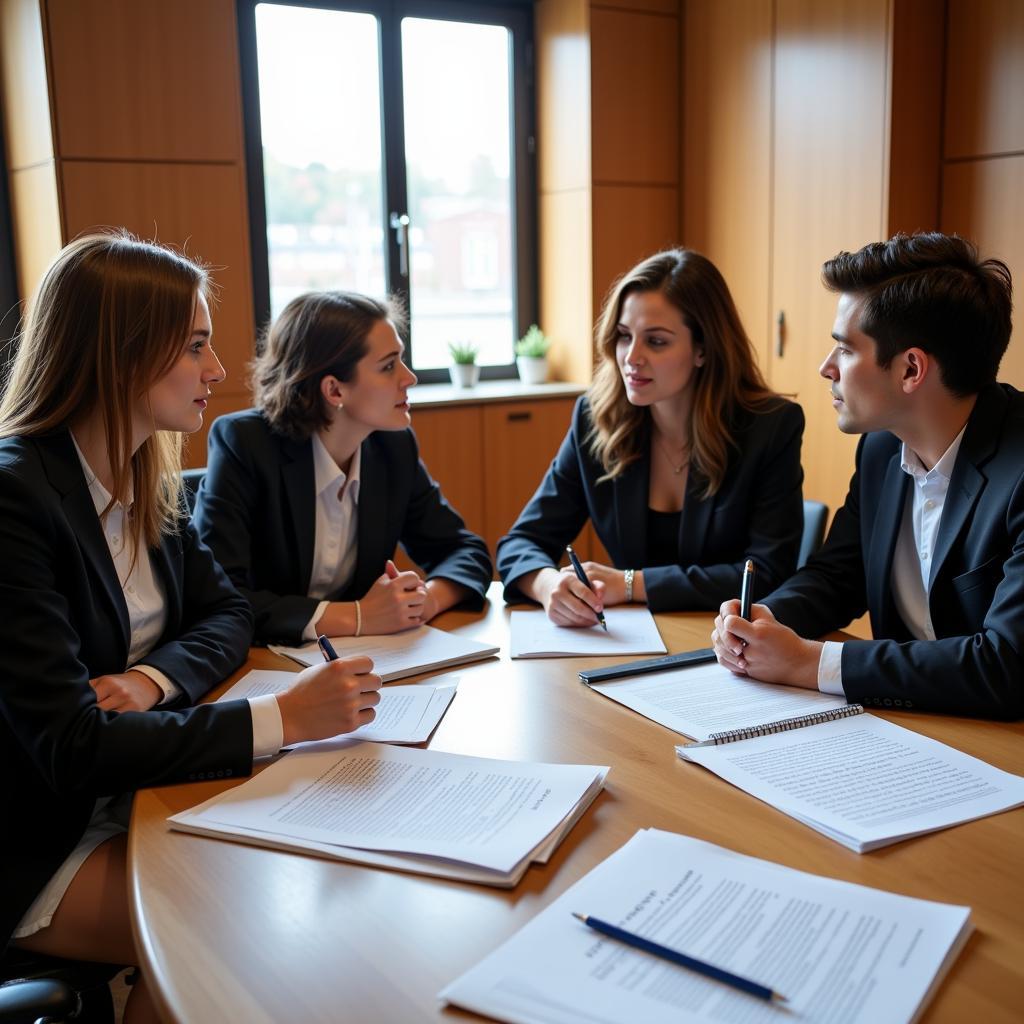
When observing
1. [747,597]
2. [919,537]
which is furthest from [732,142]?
[747,597]

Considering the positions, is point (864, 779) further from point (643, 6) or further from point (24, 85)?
point (643, 6)

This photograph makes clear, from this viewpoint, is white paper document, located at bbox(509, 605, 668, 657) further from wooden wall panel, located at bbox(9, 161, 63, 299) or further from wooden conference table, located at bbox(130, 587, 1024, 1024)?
wooden wall panel, located at bbox(9, 161, 63, 299)

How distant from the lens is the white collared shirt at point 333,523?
2.36 m

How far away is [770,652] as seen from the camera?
1.67m

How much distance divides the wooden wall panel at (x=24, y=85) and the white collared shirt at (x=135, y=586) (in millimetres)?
2635

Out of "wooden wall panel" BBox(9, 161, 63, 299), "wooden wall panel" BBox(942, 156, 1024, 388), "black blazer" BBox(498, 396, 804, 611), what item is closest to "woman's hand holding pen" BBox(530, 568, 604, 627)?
"black blazer" BBox(498, 396, 804, 611)

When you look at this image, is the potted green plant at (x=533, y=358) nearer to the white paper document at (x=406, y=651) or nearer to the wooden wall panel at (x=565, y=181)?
the wooden wall panel at (x=565, y=181)

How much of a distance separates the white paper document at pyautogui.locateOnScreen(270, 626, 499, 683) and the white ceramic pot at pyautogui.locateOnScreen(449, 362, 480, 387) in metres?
3.01

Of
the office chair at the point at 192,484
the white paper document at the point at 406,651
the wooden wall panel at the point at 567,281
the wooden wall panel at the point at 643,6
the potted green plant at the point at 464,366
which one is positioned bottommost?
the white paper document at the point at 406,651

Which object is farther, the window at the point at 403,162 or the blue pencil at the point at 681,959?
the window at the point at 403,162

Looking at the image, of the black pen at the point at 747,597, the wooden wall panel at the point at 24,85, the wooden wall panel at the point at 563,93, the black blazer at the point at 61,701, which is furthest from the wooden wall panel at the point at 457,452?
the black blazer at the point at 61,701

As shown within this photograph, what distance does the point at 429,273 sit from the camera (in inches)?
199

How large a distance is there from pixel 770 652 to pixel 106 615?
39.4 inches

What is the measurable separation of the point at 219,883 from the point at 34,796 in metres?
0.47
